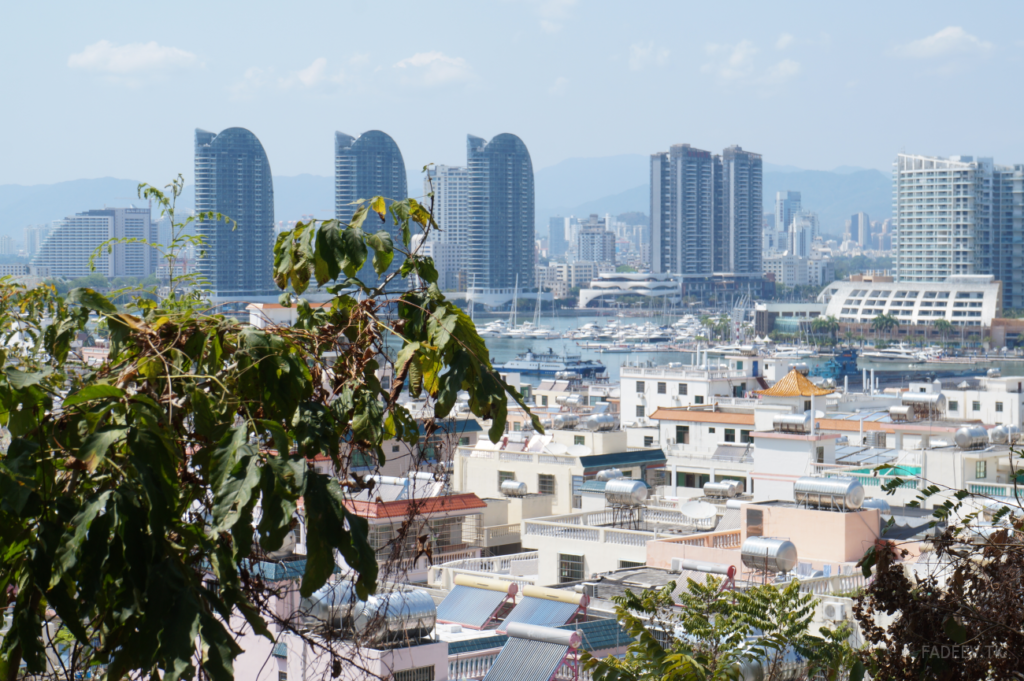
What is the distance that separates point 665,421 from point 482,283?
149446 millimetres

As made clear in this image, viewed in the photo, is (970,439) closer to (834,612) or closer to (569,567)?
(569,567)

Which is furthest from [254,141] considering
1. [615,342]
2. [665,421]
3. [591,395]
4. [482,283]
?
[665,421]

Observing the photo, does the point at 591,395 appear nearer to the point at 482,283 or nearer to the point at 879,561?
the point at 879,561

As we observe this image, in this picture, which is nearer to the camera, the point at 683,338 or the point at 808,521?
the point at 808,521

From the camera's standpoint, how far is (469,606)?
1337 centimetres

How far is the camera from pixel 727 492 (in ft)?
75.8

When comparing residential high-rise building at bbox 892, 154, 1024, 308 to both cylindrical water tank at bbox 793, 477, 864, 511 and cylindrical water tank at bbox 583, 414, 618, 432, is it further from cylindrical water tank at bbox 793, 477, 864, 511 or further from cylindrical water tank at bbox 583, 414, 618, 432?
cylindrical water tank at bbox 793, 477, 864, 511

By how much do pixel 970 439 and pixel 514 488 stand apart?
9.20 meters

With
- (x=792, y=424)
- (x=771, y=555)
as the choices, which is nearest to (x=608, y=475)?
(x=792, y=424)

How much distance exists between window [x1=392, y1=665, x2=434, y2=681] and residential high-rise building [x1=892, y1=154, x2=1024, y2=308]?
143 meters

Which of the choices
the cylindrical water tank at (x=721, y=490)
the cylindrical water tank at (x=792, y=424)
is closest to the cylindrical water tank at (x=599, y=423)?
the cylindrical water tank at (x=721, y=490)

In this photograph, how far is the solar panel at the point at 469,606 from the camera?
1298cm

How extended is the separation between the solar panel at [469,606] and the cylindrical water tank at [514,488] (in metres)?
8.92

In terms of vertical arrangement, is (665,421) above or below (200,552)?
below
